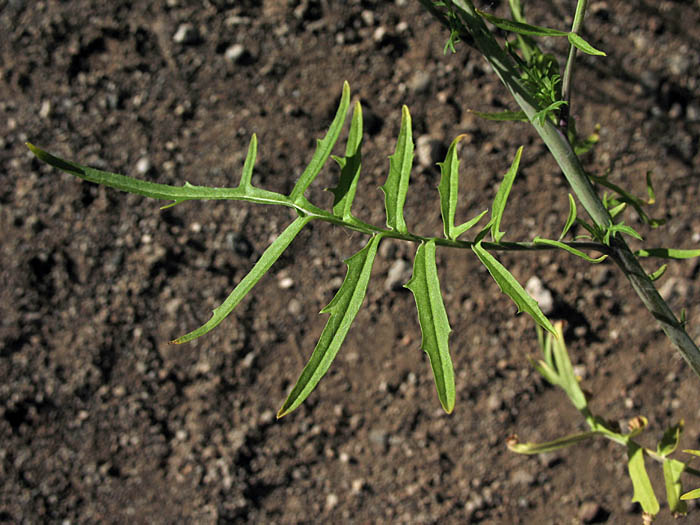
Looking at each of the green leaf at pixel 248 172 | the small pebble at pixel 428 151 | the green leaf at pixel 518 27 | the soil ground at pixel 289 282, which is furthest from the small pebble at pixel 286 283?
the green leaf at pixel 518 27

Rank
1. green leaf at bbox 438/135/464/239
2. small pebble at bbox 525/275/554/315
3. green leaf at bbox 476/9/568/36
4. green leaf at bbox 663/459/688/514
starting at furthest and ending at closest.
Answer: small pebble at bbox 525/275/554/315 → green leaf at bbox 663/459/688/514 → green leaf at bbox 438/135/464/239 → green leaf at bbox 476/9/568/36

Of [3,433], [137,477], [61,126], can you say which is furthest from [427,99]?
[3,433]

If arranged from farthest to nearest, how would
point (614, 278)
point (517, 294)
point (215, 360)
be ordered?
point (215, 360), point (614, 278), point (517, 294)

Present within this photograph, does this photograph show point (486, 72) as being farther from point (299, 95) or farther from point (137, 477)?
point (137, 477)

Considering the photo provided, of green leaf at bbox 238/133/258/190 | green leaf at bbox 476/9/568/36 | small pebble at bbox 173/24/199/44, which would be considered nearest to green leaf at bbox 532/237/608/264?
green leaf at bbox 476/9/568/36

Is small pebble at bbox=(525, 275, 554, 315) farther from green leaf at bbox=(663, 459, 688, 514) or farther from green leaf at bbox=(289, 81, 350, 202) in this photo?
green leaf at bbox=(289, 81, 350, 202)
